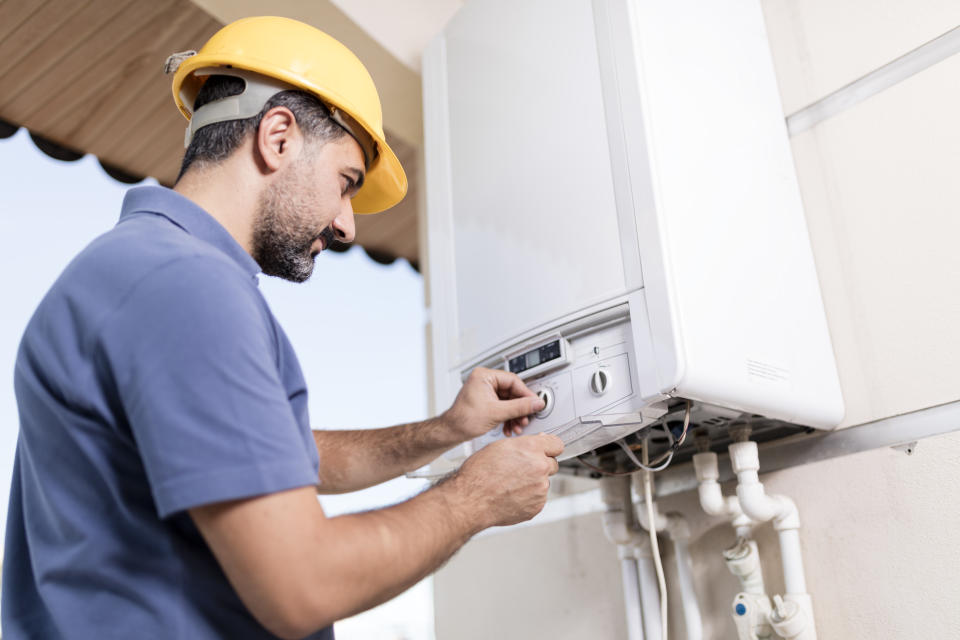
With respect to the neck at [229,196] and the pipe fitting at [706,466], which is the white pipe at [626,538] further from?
the neck at [229,196]

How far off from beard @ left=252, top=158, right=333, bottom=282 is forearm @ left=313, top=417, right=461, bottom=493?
35cm

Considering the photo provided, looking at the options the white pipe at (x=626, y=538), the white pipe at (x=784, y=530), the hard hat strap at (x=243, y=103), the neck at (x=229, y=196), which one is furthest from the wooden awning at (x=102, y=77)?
the white pipe at (x=784, y=530)

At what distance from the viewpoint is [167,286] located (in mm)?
690

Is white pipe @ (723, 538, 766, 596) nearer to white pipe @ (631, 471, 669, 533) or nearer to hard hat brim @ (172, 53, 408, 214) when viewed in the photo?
white pipe @ (631, 471, 669, 533)

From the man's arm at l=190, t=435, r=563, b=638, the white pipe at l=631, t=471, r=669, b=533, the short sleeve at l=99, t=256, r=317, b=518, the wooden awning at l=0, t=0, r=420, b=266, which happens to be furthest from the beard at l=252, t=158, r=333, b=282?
the wooden awning at l=0, t=0, r=420, b=266

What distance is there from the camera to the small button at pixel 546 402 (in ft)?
3.86

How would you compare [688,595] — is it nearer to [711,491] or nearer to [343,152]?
[711,491]

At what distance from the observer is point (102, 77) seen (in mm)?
2141

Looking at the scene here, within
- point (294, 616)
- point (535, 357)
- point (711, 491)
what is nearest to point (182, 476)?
point (294, 616)

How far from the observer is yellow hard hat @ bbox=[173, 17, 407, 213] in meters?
1.07

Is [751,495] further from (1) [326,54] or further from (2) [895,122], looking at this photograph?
(1) [326,54]

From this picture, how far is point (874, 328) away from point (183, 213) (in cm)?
103

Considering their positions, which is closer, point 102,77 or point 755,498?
point 755,498

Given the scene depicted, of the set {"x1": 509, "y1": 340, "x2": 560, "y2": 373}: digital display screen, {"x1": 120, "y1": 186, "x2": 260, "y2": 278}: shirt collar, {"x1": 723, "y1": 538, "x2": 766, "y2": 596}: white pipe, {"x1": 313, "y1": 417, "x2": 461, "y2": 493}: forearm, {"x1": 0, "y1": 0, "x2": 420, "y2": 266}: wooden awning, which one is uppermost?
{"x1": 0, "y1": 0, "x2": 420, "y2": 266}: wooden awning
